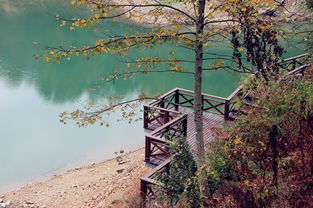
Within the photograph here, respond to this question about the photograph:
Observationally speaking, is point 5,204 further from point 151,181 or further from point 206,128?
point 206,128

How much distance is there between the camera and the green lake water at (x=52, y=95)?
59.4 ft

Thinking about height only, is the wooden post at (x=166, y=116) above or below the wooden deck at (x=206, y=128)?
above

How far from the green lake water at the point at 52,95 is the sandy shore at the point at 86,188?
4.40ft

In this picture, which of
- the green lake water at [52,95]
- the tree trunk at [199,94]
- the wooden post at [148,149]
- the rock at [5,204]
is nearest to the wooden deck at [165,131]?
the wooden post at [148,149]

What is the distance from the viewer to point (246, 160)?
26.6 ft

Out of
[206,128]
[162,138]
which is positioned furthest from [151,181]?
[206,128]

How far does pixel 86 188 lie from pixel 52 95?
12.8 metres

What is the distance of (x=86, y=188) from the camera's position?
14898 mm

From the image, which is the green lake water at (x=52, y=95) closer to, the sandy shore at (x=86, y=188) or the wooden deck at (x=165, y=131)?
the sandy shore at (x=86, y=188)

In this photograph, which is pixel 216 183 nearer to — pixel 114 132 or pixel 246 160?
pixel 246 160

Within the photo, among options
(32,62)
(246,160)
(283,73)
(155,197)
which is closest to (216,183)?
(246,160)

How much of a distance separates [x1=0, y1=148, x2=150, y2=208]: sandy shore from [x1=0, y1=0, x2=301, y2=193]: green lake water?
1341 mm

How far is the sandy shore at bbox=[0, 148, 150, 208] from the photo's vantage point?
13055mm

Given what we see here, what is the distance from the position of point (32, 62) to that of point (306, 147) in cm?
2865
